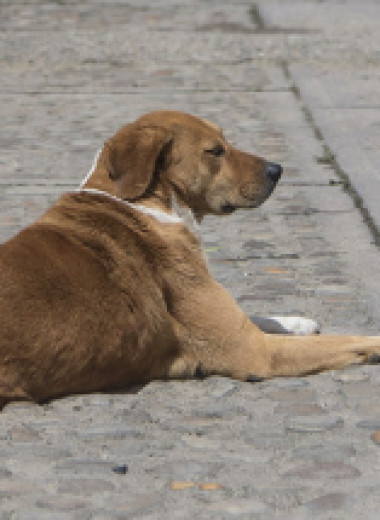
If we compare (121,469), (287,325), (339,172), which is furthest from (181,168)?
(339,172)

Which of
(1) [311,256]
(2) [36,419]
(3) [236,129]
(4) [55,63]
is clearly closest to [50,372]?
(2) [36,419]

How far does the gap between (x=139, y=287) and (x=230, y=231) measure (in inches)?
111

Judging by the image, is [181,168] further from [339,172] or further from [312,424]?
[339,172]

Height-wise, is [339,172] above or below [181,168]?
below

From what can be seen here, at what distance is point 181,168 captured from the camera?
5.66 metres

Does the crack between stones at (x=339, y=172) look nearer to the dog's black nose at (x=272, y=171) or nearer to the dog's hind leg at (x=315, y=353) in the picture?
the dog's black nose at (x=272, y=171)

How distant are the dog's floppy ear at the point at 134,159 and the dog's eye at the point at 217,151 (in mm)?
236

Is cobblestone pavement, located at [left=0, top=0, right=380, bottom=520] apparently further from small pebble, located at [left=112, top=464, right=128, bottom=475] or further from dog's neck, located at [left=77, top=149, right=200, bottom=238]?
dog's neck, located at [left=77, top=149, right=200, bottom=238]

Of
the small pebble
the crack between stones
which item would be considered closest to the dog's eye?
the small pebble

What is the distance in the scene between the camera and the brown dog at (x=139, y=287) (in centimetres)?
502

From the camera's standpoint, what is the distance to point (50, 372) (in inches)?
199

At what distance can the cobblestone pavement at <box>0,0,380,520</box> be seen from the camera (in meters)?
4.37

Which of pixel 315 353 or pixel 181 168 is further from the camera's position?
pixel 181 168

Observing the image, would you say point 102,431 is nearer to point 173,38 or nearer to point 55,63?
point 55,63
